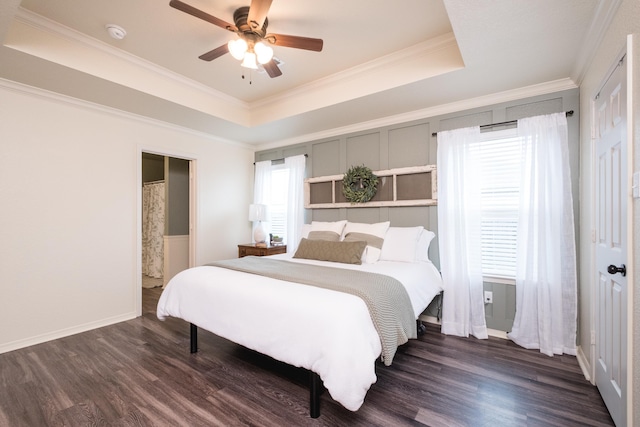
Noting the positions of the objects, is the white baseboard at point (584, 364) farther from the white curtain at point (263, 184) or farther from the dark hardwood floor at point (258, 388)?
the white curtain at point (263, 184)

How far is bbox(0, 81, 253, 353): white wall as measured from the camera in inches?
110

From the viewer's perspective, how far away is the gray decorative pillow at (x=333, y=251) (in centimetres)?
296

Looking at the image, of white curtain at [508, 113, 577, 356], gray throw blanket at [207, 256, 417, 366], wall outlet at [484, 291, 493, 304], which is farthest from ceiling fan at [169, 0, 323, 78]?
wall outlet at [484, 291, 493, 304]

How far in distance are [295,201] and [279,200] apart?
17.3 inches

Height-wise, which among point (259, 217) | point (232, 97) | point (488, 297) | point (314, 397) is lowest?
point (314, 397)

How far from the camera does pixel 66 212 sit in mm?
3127

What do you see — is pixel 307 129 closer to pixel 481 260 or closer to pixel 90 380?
pixel 481 260

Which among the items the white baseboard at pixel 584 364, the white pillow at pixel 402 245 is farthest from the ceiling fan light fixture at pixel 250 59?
the white baseboard at pixel 584 364

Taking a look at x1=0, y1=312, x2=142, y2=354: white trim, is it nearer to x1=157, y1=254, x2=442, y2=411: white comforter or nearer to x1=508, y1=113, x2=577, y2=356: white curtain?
x1=157, y1=254, x2=442, y2=411: white comforter

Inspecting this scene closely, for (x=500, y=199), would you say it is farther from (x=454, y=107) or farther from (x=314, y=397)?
(x=314, y=397)

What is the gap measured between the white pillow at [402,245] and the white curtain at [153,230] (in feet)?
13.9

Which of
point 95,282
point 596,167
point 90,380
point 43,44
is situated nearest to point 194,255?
point 95,282

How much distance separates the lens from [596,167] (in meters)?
2.12

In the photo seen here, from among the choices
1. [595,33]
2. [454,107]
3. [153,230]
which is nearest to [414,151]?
[454,107]
